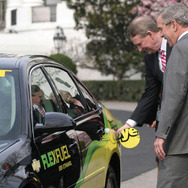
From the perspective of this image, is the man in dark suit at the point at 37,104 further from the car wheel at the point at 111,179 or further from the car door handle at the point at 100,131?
the car wheel at the point at 111,179

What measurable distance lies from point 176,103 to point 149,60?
1358mm

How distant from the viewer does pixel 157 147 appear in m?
3.87

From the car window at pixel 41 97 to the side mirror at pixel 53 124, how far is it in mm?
147

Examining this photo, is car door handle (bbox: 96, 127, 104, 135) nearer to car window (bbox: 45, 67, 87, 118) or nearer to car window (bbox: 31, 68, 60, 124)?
car window (bbox: 45, 67, 87, 118)

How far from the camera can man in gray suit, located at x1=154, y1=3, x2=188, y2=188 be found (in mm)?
3736

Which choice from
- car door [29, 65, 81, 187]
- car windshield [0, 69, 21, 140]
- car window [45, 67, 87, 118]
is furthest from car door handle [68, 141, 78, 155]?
car windshield [0, 69, 21, 140]

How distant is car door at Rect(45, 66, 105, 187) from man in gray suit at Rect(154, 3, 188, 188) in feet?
2.50

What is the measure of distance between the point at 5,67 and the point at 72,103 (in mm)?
888

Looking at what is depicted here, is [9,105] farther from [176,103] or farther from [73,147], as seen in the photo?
[176,103]

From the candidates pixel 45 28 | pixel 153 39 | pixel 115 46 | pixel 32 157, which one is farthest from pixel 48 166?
pixel 45 28

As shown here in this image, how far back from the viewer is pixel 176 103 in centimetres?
373

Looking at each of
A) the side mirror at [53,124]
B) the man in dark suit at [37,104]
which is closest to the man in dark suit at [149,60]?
the man in dark suit at [37,104]

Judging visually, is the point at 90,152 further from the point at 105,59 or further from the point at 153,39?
the point at 105,59

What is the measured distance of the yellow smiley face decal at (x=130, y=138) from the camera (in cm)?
491
